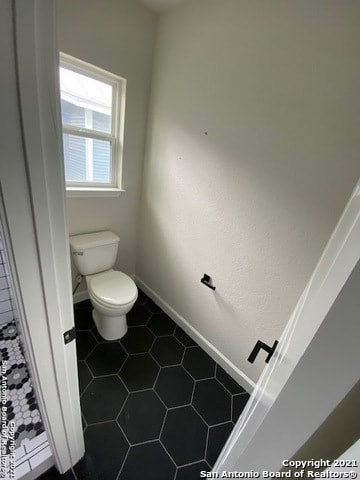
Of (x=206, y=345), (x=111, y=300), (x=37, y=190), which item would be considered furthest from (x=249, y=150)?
(x=206, y=345)

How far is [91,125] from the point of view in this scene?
171 centimetres

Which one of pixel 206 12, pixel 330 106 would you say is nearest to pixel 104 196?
pixel 206 12

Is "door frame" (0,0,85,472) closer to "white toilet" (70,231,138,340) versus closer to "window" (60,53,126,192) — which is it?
"white toilet" (70,231,138,340)

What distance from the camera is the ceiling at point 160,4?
56.1 inches

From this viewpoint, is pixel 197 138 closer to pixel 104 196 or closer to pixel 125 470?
pixel 104 196

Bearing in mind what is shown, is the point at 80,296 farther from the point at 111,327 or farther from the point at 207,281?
the point at 207,281

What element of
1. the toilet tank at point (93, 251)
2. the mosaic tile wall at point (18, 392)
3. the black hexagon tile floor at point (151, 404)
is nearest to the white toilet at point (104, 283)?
the toilet tank at point (93, 251)

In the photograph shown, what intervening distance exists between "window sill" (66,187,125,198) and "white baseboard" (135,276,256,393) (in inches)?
40.9

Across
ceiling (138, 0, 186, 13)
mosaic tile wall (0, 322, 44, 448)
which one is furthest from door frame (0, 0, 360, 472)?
ceiling (138, 0, 186, 13)

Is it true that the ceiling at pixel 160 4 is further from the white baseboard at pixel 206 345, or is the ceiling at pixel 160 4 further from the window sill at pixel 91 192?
the white baseboard at pixel 206 345

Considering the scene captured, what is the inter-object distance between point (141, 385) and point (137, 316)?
0.63 metres

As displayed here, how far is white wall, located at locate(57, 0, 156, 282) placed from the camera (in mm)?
1327

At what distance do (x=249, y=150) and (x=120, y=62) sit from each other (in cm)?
124

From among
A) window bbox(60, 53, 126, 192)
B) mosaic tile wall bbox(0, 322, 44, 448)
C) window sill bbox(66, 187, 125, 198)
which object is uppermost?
window bbox(60, 53, 126, 192)
